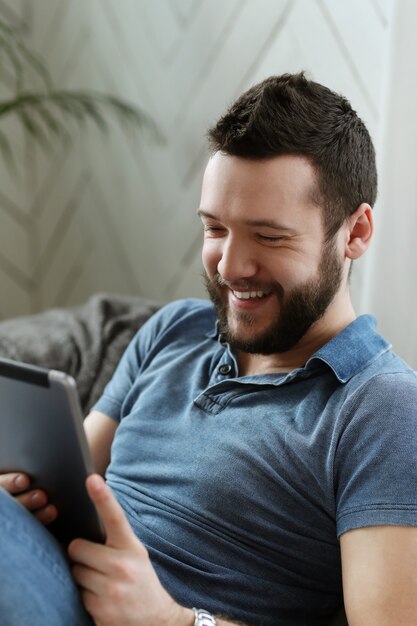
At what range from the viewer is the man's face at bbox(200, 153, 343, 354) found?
1.10 meters

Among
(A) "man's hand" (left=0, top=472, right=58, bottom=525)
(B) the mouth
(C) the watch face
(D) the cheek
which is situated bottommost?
(C) the watch face

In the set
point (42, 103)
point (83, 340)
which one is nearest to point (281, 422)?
point (83, 340)

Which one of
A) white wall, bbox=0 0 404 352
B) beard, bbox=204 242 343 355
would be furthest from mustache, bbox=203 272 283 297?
white wall, bbox=0 0 404 352

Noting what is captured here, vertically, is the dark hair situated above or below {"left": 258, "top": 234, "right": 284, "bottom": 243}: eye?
above

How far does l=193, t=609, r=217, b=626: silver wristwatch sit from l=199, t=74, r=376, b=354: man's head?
1.21 feet

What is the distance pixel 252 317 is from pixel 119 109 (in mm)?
1234

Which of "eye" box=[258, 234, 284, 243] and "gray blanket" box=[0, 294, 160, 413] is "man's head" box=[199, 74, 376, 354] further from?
"gray blanket" box=[0, 294, 160, 413]

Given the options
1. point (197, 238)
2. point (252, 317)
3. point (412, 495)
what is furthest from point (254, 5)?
point (412, 495)

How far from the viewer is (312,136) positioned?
1.11 meters

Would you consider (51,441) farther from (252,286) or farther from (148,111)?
(148,111)

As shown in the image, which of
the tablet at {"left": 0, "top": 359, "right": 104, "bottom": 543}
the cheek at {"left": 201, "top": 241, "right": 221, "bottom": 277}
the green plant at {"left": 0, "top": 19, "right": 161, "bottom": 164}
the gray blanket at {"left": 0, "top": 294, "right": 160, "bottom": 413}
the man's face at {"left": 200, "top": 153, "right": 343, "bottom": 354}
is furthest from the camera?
the green plant at {"left": 0, "top": 19, "right": 161, "bottom": 164}

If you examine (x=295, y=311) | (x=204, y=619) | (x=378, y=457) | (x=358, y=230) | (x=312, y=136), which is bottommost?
(x=204, y=619)

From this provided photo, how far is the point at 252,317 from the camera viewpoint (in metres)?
1.18

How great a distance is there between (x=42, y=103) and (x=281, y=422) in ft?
5.50
